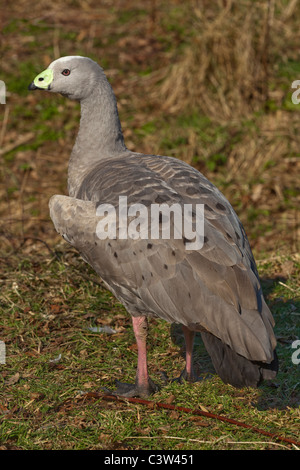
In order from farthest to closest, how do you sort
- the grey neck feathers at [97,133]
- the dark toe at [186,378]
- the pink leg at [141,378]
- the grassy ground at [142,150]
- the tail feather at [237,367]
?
the grey neck feathers at [97,133]
the dark toe at [186,378]
the pink leg at [141,378]
the grassy ground at [142,150]
the tail feather at [237,367]

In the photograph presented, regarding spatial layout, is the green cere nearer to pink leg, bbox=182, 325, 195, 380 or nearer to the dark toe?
pink leg, bbox=182, 325, 195, 380

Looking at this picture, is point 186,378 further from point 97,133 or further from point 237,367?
point 97,133

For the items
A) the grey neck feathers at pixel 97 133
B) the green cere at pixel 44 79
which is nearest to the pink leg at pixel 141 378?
the grey neck feathers at pixel 97 133

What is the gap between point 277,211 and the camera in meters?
8.34

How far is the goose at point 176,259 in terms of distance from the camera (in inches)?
167

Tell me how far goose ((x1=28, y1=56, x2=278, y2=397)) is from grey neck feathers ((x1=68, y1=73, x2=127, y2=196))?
43 cm

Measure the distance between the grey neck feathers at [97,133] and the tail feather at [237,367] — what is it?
5.83ft

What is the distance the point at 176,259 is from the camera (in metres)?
4.34

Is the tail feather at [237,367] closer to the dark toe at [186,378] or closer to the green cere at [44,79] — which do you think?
the dark toe at [186,378]

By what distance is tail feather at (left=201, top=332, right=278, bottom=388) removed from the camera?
4.20 metres

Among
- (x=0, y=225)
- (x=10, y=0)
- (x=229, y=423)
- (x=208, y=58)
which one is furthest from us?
(x=10, y=0)

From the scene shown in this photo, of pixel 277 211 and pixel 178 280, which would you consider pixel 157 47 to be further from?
pixel 178 280
